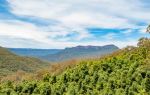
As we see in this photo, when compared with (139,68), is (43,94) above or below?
below

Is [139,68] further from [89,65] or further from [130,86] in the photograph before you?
[89,65]

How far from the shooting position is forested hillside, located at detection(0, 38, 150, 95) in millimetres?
40125

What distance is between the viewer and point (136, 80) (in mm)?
40719

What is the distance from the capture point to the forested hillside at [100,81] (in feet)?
132

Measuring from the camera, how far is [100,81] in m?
44.1

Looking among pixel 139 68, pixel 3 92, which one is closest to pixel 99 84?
pixel 139 68

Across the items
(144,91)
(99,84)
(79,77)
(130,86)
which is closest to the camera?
(144,91)

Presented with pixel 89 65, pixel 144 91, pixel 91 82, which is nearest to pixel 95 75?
pixel 91 82

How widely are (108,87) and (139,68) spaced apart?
13.9 ft

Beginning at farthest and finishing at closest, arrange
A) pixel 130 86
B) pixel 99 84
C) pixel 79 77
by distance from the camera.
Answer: pixel 79 77 < pixel 99 84 < pixel 130 86

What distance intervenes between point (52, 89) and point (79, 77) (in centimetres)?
462

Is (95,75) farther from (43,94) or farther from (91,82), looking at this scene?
(43,94)

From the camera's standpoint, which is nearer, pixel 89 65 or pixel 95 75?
pixel 95 75

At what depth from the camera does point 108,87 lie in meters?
40.8
